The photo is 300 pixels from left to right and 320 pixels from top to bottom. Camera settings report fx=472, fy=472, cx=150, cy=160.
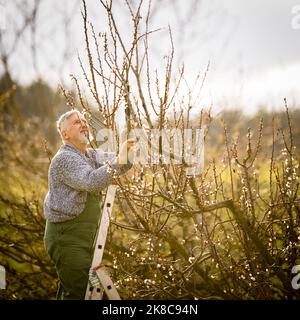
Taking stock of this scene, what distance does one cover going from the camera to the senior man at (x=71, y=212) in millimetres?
3051

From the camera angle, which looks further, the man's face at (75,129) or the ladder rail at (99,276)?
the man's face at (75,129)

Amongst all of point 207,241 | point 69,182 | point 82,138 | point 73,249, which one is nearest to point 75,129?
point 82,138

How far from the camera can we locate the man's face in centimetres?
315

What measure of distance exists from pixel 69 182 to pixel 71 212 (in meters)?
0.20

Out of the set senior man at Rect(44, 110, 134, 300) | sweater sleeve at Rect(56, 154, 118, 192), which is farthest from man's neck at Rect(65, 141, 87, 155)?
sweater sleeve at Rect(56, 154, 118, 192)

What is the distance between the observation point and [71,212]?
307 centimetres

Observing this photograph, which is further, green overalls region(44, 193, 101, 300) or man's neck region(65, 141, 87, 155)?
man's neck region(65, 141, 87, 155)

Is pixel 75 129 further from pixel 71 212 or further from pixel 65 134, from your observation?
pixel 71 212

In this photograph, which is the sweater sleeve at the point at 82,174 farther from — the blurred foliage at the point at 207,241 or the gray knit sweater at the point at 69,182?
the blurred foliage at the point at 207,241

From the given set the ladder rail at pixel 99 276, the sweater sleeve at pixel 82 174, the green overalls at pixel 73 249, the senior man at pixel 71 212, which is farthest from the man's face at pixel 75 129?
the ladder rail at pixel 99 276

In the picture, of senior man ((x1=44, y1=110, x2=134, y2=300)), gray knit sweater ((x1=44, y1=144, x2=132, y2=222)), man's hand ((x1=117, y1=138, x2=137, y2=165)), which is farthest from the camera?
senior man ((x1=44, y1=110, x2=134, y2=300))

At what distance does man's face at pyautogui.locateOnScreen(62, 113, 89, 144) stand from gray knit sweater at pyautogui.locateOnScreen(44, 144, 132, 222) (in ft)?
0.20

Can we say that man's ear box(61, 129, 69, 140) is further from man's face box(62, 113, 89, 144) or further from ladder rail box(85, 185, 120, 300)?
ladder rail box(85, 185, 120, 300)
